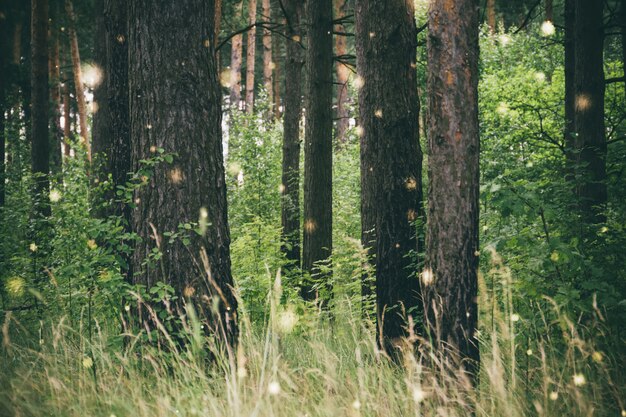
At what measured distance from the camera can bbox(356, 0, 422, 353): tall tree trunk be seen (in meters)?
4.70

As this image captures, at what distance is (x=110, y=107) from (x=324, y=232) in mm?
4005

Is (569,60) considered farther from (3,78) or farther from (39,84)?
(3,78)

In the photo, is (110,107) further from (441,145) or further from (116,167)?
(441,145)

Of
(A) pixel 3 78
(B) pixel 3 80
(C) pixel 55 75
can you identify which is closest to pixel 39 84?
(B) pixel 3 80

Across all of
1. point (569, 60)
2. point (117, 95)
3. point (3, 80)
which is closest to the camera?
point (117, 95)

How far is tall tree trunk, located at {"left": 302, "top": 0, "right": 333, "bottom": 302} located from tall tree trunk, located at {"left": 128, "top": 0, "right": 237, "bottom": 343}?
3.97 m

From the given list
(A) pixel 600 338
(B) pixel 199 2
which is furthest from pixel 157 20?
(A) pixel 600 338

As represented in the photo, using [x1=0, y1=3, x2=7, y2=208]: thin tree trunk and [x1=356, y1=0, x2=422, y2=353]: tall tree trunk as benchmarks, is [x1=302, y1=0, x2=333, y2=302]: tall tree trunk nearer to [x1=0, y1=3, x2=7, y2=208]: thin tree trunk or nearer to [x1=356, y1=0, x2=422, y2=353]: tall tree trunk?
[x1=356, y1=0, x2=422, y2=353]: tall tree trunk

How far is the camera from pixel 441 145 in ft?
10.6

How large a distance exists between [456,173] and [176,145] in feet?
7.71

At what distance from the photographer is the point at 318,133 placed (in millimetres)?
7938

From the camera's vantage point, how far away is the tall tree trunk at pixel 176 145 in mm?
3943

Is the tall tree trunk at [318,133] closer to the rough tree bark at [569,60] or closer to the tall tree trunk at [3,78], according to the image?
the rough tree bark at [569,60]

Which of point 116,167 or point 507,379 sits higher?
point 116,167
